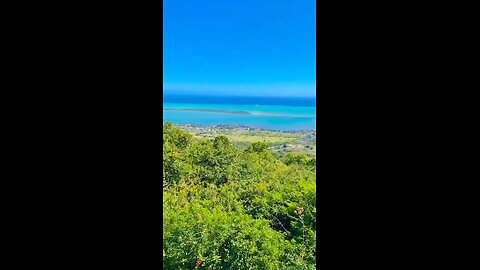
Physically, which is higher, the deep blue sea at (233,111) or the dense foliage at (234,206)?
the deep blue sea at (233,111)

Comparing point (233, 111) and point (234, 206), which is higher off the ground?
point (233, 111)

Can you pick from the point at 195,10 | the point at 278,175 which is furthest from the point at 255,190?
the point at 195,10

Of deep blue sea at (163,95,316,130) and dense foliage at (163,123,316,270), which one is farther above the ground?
deep blue sea at (163,95,316,130)
